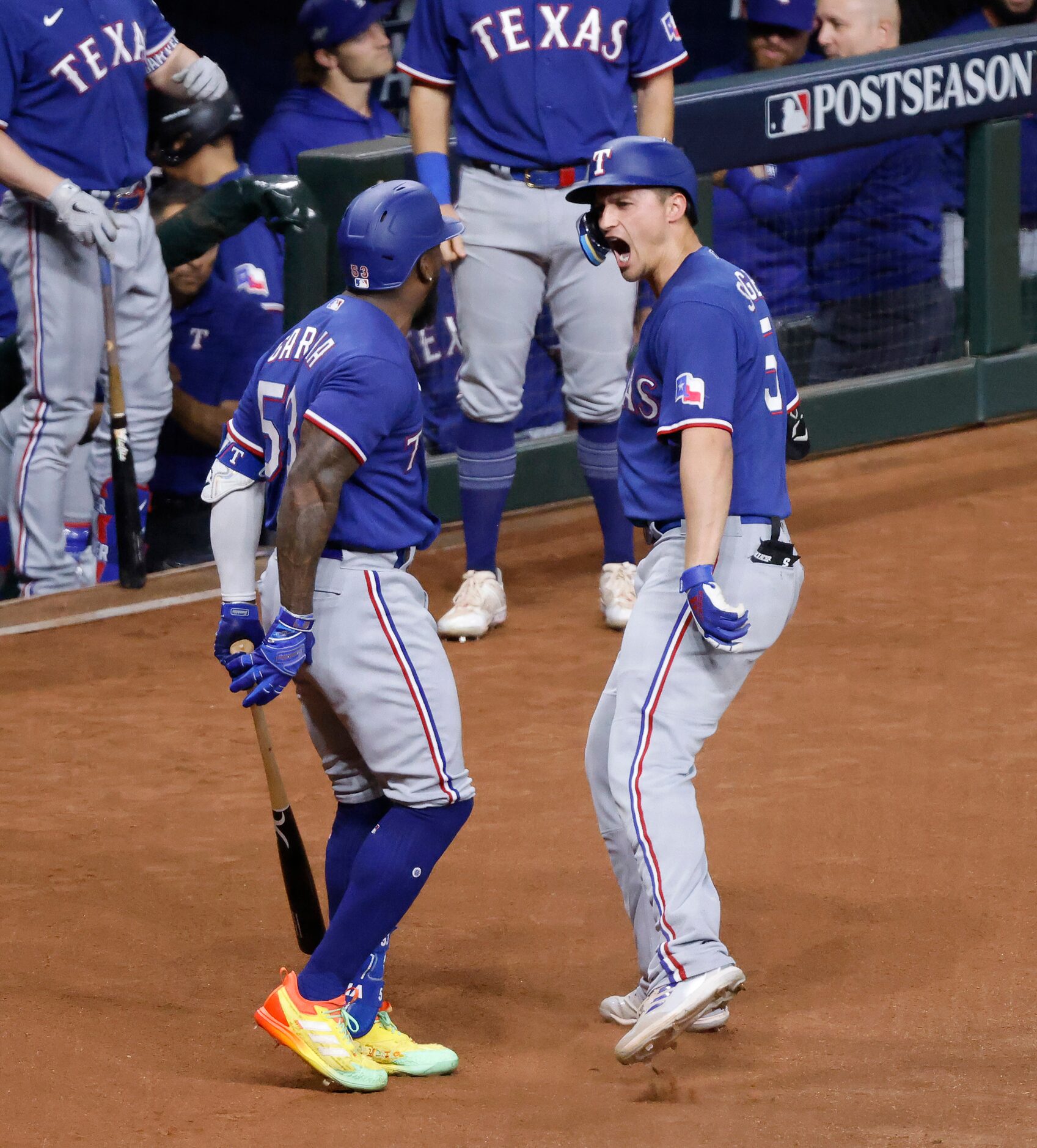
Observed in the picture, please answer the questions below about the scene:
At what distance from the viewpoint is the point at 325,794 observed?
4.52m

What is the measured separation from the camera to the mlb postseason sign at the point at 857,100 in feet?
21.8

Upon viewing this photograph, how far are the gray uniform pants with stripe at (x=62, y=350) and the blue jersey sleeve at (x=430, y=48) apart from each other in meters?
1.00

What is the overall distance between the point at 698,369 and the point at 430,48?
274 centimetres

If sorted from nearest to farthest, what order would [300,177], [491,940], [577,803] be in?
1. [491,940]
2. [577,803]
3. [300,177]

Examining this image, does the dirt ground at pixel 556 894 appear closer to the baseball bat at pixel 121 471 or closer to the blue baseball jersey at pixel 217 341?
the baseball bat at pixel 121 471

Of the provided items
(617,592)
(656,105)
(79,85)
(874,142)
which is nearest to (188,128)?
(79,85)

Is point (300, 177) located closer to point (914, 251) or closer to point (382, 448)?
point (914, 251)

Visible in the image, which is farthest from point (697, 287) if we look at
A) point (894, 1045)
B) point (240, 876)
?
point (240, 876)

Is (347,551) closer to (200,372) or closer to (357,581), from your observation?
(357,581)

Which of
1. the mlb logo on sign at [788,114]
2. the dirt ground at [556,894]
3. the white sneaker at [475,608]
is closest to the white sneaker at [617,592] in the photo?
the dirt ground at [556,894]

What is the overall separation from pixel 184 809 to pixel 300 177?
252 centimetres

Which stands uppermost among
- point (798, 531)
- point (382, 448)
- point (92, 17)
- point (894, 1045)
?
point (92, 17)

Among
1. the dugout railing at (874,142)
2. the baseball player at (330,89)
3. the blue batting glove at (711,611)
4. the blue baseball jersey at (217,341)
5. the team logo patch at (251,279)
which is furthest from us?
the baseball player at (330,89)

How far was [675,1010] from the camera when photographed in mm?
2979
